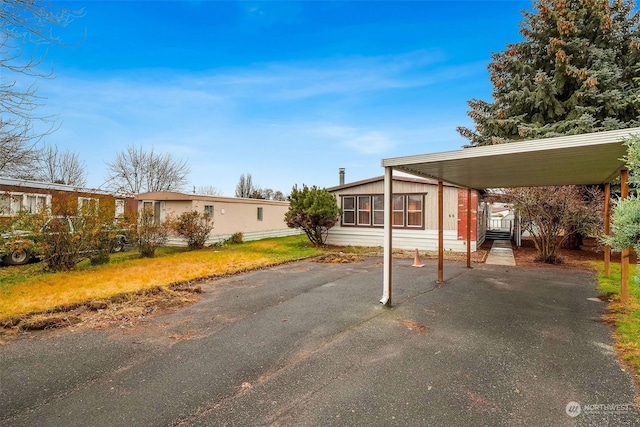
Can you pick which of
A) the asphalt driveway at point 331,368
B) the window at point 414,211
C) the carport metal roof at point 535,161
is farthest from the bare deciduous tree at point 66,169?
the carport metal roof at point 535,161

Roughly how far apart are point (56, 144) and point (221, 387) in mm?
24880

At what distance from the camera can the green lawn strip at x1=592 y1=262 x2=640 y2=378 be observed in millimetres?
3477

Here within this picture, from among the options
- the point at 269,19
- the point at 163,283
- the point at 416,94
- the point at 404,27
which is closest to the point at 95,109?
the point at 269,19

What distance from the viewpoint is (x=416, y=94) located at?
14516 millimetres

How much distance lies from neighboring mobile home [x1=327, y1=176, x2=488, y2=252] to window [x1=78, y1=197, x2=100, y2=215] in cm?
945

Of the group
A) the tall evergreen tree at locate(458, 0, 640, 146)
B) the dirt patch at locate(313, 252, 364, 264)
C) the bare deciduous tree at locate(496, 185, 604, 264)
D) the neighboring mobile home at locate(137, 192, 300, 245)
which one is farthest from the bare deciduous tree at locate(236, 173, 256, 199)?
the bare deciduous tree at locate(496, 185, 604, 264)

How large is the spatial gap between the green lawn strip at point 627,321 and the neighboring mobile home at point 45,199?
10.9m

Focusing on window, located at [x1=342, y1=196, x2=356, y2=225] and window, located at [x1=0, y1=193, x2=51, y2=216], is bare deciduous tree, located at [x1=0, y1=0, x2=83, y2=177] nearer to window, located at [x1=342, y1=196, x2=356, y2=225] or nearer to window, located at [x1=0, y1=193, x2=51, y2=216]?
window, located at [x1=0, y1=193, x2=51, y2=216]

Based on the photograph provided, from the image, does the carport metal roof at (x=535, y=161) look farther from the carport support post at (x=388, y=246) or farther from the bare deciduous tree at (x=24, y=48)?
the bare deciduous tree at (x=24, y=48)

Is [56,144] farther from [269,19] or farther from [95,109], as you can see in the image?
[269,19]

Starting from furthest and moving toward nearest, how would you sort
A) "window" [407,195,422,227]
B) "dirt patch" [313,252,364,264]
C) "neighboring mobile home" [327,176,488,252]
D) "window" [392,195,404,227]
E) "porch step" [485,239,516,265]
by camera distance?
"window" [392,195,404,227] → "window" [407,195,422,227] → "neighboring mobile home" [327,176,488,252] → "dirt patch" [313,252,364,264] → "porch step" [485,239,516,265]

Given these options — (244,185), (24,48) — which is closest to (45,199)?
(24,48)

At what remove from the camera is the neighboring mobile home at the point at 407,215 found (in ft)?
41.4

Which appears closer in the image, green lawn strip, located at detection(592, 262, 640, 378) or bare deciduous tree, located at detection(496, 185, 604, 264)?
green lawn strip, located at detection(592, 262, 640, 378)
